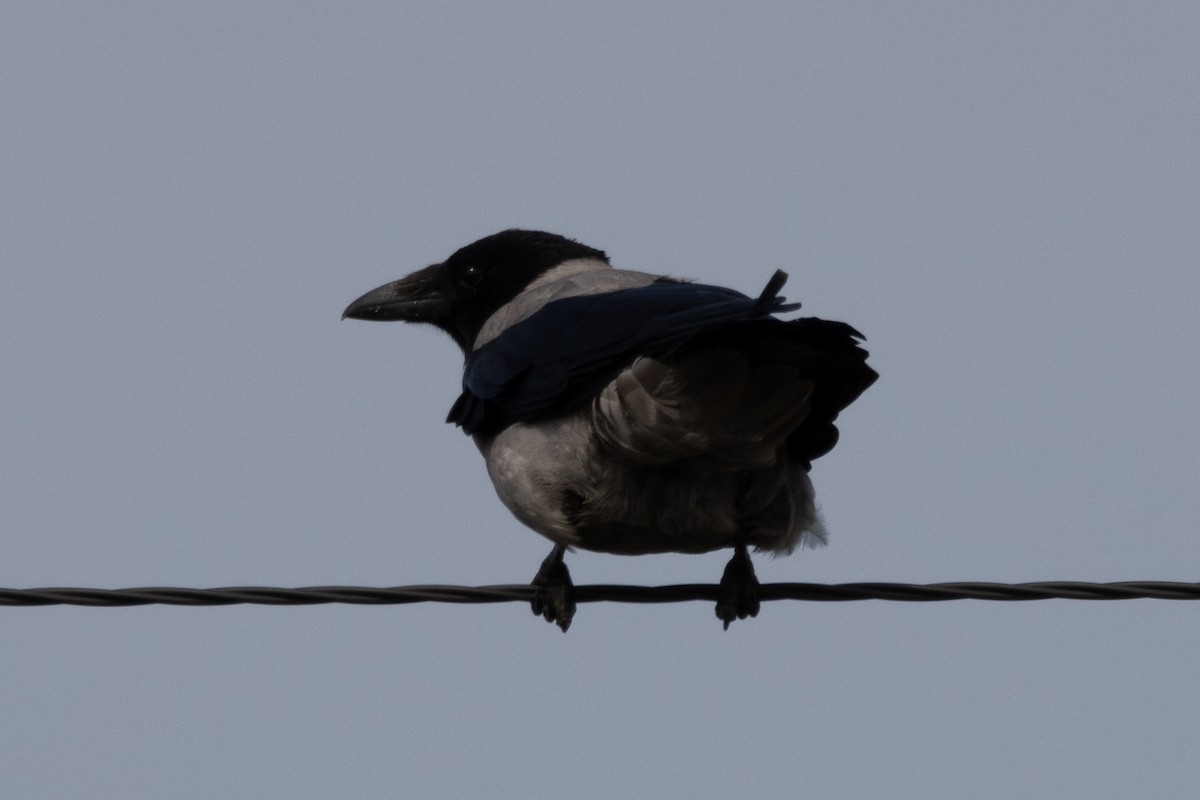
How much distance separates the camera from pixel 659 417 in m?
6.30

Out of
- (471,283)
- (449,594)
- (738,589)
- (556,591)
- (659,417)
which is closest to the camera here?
(449,594)

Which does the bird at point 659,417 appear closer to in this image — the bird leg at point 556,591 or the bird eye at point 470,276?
the bird leg at point 556,591

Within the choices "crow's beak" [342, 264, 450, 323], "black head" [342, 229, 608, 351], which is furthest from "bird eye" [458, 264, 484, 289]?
"crow's beak" [342, 264, 450, 323]

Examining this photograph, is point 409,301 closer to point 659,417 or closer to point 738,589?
point 738,589

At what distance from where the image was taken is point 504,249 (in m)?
8.68

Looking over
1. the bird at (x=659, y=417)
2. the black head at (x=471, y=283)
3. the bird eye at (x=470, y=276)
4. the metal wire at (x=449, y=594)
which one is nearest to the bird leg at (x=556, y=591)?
the bird at (x=659, y=417)

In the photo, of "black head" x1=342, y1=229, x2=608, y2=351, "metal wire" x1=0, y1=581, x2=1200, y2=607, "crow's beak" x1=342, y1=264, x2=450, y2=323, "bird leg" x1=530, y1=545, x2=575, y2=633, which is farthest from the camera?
"crow's beak" x1=342, y1=264, x2=450, y2=323

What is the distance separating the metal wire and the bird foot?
107cm

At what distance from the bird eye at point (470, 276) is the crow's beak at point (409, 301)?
0.10 meters

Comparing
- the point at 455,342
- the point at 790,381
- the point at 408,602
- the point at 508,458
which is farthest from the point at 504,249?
the point at 408,602

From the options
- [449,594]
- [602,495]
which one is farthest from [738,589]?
[449,594]

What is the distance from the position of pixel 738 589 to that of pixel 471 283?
2497 millimetres

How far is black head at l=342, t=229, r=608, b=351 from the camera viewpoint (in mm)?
8609

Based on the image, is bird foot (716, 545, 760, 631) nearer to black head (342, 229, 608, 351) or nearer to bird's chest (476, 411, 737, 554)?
bird's chest (476, 411, 737, 554)
